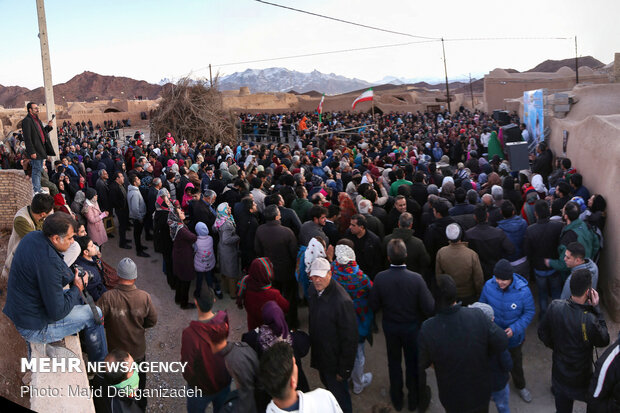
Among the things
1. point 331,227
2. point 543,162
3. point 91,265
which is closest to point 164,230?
point 91,265

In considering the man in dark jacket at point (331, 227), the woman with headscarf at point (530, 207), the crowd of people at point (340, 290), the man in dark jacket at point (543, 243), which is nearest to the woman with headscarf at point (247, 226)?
the crowd of people at point (340, 290)

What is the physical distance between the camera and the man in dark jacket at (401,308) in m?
4.14

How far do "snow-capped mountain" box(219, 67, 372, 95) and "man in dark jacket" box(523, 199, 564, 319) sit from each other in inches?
5858

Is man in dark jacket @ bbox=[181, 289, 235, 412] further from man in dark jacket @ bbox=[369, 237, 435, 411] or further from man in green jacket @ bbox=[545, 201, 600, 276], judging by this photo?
man in green jacket @ bbox=[545, 201, 600, 276]

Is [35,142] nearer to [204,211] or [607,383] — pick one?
[204,211]

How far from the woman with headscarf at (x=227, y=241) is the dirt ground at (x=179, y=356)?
1.80ft

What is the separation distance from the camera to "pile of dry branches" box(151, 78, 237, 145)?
1894 cm

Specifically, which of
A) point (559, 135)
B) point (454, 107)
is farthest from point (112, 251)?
point (454, 107)

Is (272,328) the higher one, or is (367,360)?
(272,328)

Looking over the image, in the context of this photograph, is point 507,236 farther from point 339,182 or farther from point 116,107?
point 116,107

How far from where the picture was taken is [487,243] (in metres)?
5.08

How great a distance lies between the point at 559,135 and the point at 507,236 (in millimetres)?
7289

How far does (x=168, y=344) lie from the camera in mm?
5934

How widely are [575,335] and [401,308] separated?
4.45 feet
